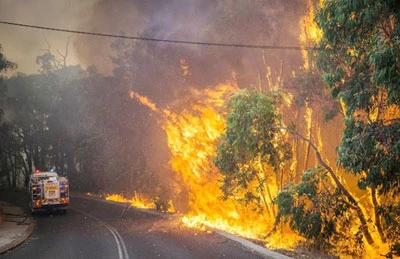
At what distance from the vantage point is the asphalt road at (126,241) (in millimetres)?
11734

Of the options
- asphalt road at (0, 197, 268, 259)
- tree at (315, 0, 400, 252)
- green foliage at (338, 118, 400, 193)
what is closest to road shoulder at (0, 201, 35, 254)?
asphalt road at (0, 197, 268, 259)

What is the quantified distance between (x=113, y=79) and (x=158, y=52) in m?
9.74

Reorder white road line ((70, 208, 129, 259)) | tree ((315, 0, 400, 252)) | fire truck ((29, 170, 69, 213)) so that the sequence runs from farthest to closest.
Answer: fire truck ((29, 170, 69, 213)) → white road line ((70, 208, 129, 259)) → tree ((315, 0, 400, 252))

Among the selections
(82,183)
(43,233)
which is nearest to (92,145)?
(82,183)

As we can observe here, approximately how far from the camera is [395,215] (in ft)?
32.2

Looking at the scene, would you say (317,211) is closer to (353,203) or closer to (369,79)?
(353,203)

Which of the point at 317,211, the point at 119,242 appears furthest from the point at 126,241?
the point at 317,211

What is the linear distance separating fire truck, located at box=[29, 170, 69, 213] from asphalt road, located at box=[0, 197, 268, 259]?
307 centimetres

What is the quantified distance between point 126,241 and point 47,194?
39.2 ft

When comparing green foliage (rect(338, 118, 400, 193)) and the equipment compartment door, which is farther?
the equipment compartment door

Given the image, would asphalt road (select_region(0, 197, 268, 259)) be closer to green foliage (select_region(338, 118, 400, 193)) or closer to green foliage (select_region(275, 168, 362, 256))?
green foliage (select_region(275, 168, 362, 256))

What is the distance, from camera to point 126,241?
13898 millimetres

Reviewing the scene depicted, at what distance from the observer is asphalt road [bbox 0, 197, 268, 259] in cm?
1173

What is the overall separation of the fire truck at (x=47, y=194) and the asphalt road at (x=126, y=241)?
3.07 metres
